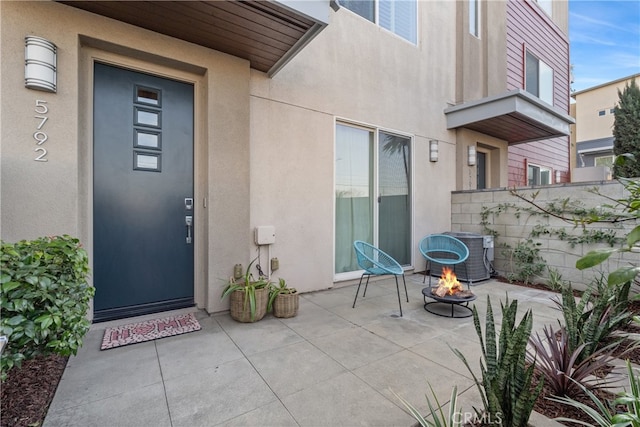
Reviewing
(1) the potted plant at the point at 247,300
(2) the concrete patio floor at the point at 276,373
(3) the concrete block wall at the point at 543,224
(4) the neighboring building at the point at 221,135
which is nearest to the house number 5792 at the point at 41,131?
(4) the neighboring building at the point at 221,135

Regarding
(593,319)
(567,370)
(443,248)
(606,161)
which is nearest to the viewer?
(567,370)

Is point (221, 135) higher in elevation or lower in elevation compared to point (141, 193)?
higher

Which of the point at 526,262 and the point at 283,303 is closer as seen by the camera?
the point at 283,303

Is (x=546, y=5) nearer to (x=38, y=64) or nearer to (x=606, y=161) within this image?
(x=606, y=161)

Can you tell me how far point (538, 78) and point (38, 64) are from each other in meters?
10.6

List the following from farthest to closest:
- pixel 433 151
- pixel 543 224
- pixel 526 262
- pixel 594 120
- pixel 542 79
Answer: pixel 594 120 < pixel 542 79 < pixel 433 151 < pixel 526 262 < pixel 543 224

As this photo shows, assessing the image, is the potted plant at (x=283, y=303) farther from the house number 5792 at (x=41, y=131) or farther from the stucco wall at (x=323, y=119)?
the house number 5792 at (x=41, y=131)

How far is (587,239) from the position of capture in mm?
4250

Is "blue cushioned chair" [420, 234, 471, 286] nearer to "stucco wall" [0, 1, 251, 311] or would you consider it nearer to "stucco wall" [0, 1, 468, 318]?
"stucco wall" [0, 1, 468, 318]

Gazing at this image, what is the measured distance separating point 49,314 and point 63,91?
2016 millimetres

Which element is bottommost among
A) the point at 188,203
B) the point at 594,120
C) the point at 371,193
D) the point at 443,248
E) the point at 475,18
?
the point at 443,248

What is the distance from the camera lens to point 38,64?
237 cm

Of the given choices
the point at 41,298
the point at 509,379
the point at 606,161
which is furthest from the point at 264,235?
the point at 606,161

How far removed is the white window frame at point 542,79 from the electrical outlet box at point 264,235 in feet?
27.4
